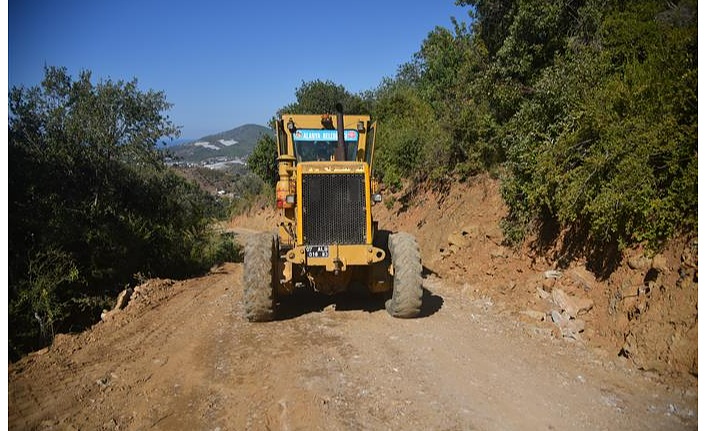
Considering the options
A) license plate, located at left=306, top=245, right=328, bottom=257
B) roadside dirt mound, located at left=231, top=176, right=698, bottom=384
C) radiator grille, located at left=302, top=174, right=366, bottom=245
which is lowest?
roadside dirt mound, located at left=231, top=176, right=698, bottom=384

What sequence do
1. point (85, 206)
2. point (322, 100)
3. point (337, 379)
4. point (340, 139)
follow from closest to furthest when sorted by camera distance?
point (337, 379), point (340, 139), point (85, 206), point (322, 100)

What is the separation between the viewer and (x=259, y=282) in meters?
6.82

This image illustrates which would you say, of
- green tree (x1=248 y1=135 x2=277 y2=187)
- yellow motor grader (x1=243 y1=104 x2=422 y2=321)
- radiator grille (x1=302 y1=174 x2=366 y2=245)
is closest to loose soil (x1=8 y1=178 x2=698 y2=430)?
yellow motor grader (x1=243 y1=104 x2=422 y2=321)

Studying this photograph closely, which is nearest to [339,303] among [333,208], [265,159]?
[333,208]

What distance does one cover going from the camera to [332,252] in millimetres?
6797

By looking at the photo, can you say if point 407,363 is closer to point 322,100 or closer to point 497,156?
point 497,156

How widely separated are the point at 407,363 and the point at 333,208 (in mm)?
2422

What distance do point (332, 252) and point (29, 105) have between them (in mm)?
8321

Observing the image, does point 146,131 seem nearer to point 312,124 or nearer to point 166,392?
point 312,124

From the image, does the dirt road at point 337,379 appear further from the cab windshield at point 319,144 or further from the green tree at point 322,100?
the green tree at point 322,100

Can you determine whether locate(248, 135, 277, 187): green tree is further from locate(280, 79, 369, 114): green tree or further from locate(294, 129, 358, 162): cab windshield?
locate(294, 129, 358, 162): cab windshield

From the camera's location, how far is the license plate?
267 inches

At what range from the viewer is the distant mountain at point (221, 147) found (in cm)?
8638

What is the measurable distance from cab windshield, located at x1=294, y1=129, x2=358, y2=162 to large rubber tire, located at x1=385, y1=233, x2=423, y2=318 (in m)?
1.87
